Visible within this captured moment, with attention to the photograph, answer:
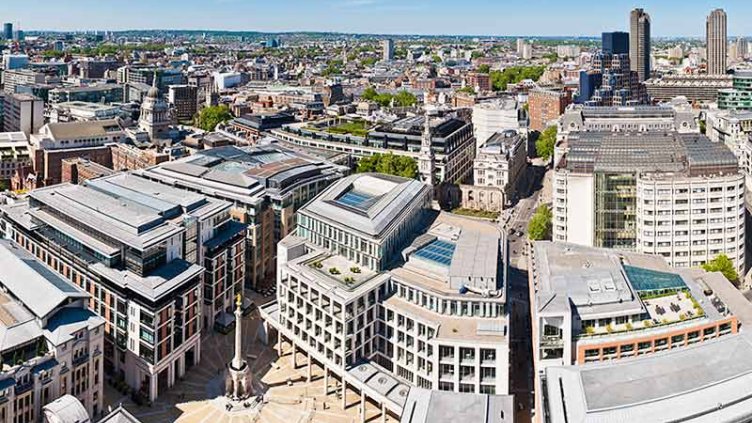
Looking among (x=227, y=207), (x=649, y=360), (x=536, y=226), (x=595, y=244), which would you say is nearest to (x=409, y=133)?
(x=536, y=226)

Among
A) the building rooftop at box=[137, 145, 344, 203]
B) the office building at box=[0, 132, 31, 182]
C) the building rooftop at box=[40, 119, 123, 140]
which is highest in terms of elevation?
the building rooftop at box=[40, 119, 123, 140]

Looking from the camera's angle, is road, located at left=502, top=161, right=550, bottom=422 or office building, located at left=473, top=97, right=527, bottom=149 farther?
office building, located at left=473, top=97, right=527, bottom=149

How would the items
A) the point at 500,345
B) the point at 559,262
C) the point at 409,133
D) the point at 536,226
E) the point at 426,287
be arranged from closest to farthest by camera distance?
the point at 500,345, the point at 426,287, the point at 559,262, the point at 536,226, the point at 409,133

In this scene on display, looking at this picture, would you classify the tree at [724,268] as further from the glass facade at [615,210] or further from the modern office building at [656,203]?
the glass facade at [615,210]

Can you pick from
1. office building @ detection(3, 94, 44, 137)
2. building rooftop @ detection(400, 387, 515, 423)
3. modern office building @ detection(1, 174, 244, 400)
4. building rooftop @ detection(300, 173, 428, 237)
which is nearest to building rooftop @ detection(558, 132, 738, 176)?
building rooftop @ detection(300, 173, 428, 237)

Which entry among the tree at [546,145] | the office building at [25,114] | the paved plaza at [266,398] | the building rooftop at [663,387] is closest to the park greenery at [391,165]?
the tree at [546,145]

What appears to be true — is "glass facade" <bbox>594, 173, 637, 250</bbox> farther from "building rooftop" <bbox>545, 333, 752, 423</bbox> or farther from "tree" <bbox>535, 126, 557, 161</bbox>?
"tree" <bbox>535, 126, 557, 161</bbox>

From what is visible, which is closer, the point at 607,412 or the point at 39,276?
the point at 607,412

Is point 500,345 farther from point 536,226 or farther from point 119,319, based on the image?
point 536,226
